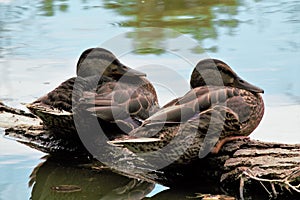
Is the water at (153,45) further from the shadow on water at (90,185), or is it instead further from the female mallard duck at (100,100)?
the female mallard duck at (100,100)

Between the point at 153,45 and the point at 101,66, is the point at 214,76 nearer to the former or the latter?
the point at 101,66

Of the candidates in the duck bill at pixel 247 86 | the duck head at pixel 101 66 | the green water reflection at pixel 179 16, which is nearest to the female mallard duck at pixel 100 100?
the duck head at pixel 101 66

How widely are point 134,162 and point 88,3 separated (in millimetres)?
6012

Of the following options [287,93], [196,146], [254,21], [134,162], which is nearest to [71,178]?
[134,162]

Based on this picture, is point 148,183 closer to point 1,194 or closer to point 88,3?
point 1,194

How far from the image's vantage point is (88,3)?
37.6 feet

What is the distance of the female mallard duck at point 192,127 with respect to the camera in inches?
209

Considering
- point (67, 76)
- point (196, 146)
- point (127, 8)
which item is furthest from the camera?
point (127, 8)

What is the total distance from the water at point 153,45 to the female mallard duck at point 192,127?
0.97 ft

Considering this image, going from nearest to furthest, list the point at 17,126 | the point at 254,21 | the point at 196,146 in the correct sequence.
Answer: the point at 196,146 → the point at 17,126 → the point at 254,21

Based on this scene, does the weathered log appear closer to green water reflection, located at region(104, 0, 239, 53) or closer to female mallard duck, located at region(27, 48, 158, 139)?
female mallard duck, located at region(27, 48, 158, 139)

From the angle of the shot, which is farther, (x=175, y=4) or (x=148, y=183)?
(x=175, y=4)

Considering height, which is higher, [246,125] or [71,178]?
[246,125]

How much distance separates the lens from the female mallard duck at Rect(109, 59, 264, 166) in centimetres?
531
